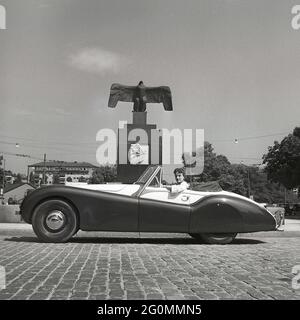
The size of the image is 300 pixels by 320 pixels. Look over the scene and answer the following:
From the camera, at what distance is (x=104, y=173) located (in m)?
85.0

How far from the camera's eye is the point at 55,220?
824 cm

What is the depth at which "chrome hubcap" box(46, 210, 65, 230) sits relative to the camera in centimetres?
820

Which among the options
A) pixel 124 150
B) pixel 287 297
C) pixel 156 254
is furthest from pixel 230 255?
pixel 124 150

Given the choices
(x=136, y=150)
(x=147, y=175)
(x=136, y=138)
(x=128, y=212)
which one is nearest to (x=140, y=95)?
(x=136, y=138)

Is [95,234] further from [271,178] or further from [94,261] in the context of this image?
[271,178]

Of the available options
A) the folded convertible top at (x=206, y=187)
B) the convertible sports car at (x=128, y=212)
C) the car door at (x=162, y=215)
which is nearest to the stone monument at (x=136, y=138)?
the folded convertible top at (x=206, y=187)

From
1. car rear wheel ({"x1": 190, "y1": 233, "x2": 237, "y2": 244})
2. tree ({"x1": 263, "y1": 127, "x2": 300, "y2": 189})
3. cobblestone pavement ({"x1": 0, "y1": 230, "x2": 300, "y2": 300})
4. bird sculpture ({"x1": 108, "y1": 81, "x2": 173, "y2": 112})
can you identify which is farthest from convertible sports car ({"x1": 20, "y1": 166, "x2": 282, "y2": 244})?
tree ({"x1": 263, "y1": 127, "x2": 300, "y2": 189})

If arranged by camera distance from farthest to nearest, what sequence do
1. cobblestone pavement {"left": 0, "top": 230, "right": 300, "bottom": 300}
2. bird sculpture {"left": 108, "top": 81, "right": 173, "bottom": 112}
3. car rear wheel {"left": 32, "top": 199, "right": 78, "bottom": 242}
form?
bird sculpture {"left": 108, "top": 81, "right": 173, "bottom": 112} < car rear wheel {"left": 32, "top": 199, "right": 78, "bottom": 242} < cobblestone pavement {"left": 0, "top": 230, "right": 300, "bottom": 300}

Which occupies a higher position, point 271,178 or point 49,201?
point 271,178

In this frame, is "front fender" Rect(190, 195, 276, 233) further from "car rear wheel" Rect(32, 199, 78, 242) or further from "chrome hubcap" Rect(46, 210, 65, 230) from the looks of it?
"chrome hubcap" Rect(46, 210, 65, 230)

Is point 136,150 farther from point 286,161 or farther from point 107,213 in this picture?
point 286,161
